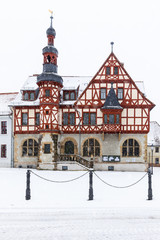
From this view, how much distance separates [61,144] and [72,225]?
2016cm

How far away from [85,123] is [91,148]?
2.93 meters

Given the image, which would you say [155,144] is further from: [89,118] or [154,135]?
[89,118]

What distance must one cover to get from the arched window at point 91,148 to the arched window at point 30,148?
19.2 ft

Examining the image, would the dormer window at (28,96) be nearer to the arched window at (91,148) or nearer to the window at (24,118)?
the window at (24,118)

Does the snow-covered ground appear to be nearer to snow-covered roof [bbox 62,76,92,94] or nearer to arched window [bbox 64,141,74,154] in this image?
arched window [bbox 64,141,74,154]

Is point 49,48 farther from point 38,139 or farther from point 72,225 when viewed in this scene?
point 72,225

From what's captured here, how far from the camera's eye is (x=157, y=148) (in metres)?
44.2

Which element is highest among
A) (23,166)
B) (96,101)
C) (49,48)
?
(49,48)

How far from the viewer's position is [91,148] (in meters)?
26.8

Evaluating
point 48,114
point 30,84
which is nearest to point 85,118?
point 48,114

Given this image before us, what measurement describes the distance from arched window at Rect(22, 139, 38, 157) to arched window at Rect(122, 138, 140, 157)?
10.3 meters

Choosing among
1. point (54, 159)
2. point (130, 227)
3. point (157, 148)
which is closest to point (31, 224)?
point (130, 227)

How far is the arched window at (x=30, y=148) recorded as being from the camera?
2780cm

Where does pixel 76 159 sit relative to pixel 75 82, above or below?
below
